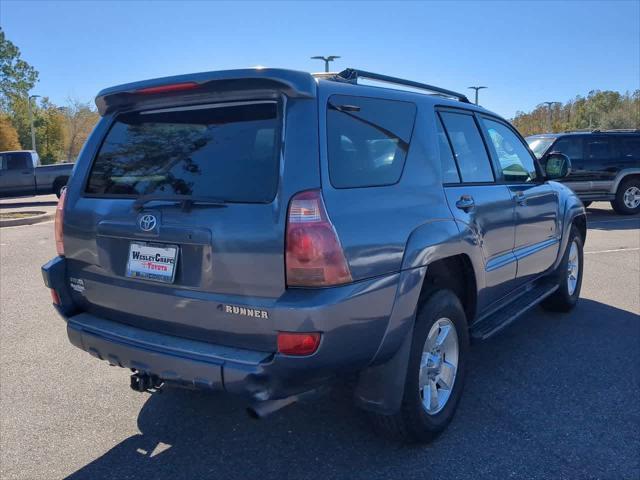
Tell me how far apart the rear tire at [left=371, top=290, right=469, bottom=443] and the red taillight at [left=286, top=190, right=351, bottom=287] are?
29.6 inches

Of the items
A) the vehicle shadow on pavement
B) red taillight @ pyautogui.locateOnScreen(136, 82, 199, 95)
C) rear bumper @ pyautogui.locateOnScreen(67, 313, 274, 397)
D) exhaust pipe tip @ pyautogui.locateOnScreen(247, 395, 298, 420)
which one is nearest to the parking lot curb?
the vehicle shadow on pavement

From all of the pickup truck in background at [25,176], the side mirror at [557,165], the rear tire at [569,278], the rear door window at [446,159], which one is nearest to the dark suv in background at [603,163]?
the rear tire at [569,278]

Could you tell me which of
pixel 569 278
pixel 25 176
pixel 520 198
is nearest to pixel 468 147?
pixel 520 198

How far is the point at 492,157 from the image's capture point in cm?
414

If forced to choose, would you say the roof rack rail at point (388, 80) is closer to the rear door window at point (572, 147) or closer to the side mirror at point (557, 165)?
the side mirror at point (557, 165)

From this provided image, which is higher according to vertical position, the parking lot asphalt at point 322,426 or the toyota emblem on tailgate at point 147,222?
the toyota emblem on tailgate at point 147,222

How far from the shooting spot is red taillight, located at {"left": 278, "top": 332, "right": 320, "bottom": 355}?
94.7 inches

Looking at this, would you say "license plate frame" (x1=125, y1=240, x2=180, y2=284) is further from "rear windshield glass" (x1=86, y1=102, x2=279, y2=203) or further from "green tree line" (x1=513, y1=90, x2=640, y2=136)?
"green tree line" (x1=513, y1=90, x2=640, y2=136)

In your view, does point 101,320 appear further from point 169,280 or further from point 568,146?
point 568,146

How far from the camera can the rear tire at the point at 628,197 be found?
45.0 ft

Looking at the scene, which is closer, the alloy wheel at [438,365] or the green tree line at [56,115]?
the alloy wheel at [438,365]

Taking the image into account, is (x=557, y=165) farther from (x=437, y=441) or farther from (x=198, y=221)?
(x=198, y=221)

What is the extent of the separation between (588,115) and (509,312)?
5705 centimetres

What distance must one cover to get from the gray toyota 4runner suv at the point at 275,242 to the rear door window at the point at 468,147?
137 mm
